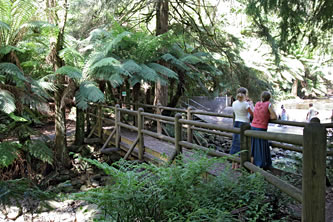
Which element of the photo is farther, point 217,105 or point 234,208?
point 217,105

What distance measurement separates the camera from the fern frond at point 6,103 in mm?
5363

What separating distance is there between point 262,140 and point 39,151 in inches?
197

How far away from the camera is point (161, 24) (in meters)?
8.52

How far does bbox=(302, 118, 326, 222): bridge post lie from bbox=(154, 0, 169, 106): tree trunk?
6.23 metres

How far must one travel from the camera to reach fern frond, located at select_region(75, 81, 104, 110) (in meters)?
6.69

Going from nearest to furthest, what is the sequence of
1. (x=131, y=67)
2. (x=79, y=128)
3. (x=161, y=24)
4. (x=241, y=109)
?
(x=241, y=109), (x=131, y=67), (x=161, y=24), (x=79, y=128)

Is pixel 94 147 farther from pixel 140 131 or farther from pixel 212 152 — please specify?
pixel 212 152

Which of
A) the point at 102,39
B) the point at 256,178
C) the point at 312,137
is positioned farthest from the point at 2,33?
the point at 312,137

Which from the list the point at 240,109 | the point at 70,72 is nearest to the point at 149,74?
the point at 70,72

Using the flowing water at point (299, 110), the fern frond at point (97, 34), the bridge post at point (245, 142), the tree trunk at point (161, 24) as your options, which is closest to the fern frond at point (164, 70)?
the tree trunk at point (161, 24)

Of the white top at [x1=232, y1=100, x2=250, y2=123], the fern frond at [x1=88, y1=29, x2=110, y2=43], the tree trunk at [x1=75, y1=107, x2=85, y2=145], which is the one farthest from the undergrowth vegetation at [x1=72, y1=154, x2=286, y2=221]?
the tree trunk at [x1=75, y1=107, x2=85, y2=145]

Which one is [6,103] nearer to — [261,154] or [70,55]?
[70,55]

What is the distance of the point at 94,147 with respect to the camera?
901 centimetres

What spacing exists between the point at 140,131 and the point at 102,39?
316cm
